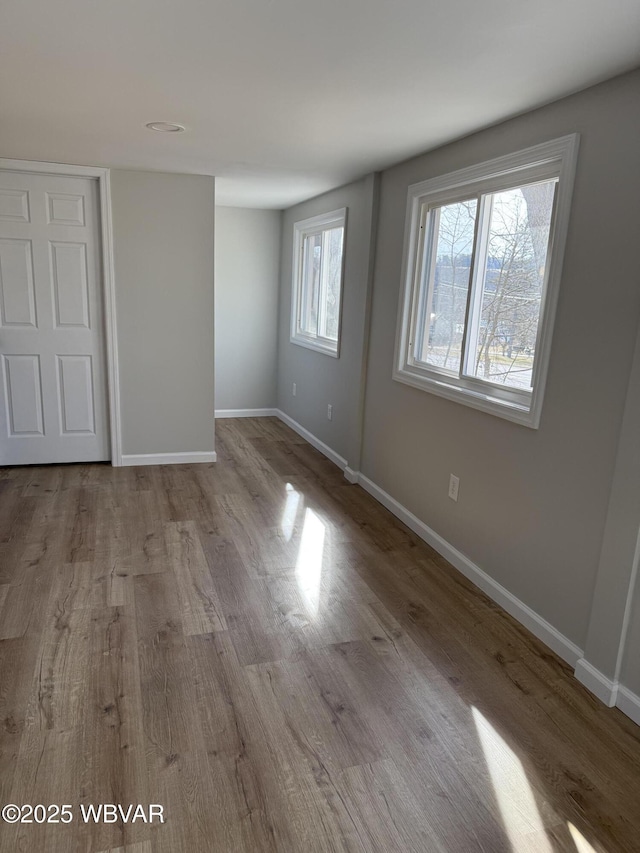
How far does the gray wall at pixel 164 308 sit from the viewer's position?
4.25 meters

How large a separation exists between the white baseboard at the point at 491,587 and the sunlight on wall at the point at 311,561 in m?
0.53

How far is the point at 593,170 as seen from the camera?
7.23 ft

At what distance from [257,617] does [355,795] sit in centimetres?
99

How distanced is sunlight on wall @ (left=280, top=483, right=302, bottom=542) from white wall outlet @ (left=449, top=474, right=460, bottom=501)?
37.8 inches

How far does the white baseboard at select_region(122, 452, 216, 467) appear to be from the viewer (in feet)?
15.2

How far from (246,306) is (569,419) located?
440 centimetres

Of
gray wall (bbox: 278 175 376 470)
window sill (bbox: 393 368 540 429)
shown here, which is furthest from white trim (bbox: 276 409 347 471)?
window sill (bbox: 393 368 540 429)

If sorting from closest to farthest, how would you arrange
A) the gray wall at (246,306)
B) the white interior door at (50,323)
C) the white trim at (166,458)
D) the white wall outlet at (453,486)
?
the white wall outlet at (453,486) < the white interior door at (50,323) < the white trim at (166,458) < the gray wall at (246,306)

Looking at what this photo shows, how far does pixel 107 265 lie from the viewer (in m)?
4.24

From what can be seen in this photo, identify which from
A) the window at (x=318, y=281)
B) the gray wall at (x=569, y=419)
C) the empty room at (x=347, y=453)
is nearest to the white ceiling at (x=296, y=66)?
the empty room at (x=347, y=453)

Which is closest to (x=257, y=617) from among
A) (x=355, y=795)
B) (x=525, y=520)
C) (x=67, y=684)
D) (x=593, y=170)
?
(x=67, y=684)

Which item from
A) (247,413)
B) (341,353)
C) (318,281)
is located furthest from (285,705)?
(247,413)

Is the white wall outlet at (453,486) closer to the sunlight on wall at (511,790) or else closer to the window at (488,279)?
the window at (488,279)

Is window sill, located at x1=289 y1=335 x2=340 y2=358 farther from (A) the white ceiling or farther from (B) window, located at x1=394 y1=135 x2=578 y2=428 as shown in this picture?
(A) the white ceiling
